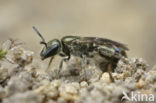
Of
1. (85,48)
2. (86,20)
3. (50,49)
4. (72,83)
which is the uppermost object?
(86,20)

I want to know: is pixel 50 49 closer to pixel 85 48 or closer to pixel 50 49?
pixel 50 49

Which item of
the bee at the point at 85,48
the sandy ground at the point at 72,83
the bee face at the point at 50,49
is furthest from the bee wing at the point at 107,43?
the sandy ground at the point at 72,83

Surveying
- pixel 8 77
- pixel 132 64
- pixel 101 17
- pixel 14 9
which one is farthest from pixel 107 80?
pixel 14 9

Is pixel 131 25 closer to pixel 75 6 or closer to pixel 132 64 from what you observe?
pixel 75 6

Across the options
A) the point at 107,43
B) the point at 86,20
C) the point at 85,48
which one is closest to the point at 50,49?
the point at 85,48

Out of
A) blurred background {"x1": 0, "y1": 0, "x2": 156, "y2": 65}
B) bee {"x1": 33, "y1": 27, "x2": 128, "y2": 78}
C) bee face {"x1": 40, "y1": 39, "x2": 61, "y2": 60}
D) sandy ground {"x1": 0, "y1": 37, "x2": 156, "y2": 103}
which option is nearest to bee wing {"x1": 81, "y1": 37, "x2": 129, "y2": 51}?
bee {"x1": 33, "y1": 27, "x2": 128, "y2": 78}

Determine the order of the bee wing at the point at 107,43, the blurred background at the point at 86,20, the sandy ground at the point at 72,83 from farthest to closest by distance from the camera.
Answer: the blurred background at the point at 86,20 < the bee wing at the point at 107,43 < the sandy ground at the point at 72,83

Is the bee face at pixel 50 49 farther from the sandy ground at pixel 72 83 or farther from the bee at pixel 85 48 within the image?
the sandy ground at pixel 72 83
